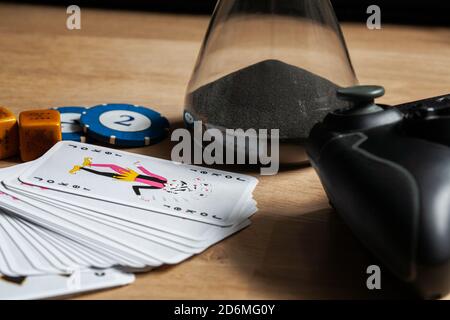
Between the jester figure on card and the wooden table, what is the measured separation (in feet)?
0.24

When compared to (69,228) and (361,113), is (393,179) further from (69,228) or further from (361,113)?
(69,228)

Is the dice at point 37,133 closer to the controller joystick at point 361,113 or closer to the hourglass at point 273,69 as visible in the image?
the hourglass at point 273,69

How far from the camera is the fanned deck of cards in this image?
1.87 feet

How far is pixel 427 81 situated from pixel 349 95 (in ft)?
1.64

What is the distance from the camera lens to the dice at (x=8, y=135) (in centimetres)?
76

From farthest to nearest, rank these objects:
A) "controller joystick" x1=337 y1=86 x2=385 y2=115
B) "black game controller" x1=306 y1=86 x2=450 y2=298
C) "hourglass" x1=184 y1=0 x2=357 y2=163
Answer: "hourglass" x1=184 y1=0 x2=357 y2=163
"controller joystick" x1=337 y1=86 x2=385 y2=115
"black game controller" x1=306 y1=86 x2=450 y2=298

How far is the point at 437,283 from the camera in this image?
520 mm

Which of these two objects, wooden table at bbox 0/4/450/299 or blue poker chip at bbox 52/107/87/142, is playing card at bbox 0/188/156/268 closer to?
wooden table at bbox 0/4/450/299

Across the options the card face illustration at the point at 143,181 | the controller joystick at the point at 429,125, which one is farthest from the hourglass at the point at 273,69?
the controller joystick at the point at 429,125

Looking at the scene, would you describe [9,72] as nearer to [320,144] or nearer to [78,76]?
[78,76]

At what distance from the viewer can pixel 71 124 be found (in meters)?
0.84

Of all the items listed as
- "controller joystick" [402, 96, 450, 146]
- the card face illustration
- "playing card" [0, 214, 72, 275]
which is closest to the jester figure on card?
the card face illustration

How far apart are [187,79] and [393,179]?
1.86 feet
